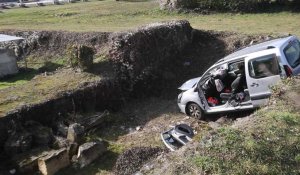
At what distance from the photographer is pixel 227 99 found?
40.0ft

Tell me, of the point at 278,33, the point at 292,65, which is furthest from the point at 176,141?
the point at 278,33

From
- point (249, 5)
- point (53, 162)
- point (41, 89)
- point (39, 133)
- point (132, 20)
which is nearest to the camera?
point (53, 162)

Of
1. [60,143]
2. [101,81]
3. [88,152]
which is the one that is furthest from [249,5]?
[88,152]

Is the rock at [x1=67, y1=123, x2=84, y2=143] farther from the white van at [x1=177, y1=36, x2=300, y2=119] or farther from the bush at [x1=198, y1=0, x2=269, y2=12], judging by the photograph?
the bush at [x1=198, y1=0, x2=269, y2=12]

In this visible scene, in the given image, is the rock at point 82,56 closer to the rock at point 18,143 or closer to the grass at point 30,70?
the grass at point 30,70

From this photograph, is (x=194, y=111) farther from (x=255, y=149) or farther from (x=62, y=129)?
(x=255, y=149)

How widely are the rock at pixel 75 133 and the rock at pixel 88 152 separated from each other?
2.24ft

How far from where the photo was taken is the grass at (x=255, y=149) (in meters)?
7.53

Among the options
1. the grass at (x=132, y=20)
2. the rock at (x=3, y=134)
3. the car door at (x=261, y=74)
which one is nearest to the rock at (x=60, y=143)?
the rock at (x=3, y=134)

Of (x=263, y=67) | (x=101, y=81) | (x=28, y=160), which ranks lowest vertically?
(x=28, y=160)

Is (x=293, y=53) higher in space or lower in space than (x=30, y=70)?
higher

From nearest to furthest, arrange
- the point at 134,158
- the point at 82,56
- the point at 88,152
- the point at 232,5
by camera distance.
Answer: the point at 134,158, the point at 88,152, the point at 82,56, the point at 232,5

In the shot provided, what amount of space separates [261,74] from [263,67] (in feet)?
0.63

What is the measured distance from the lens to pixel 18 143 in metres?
12.1
